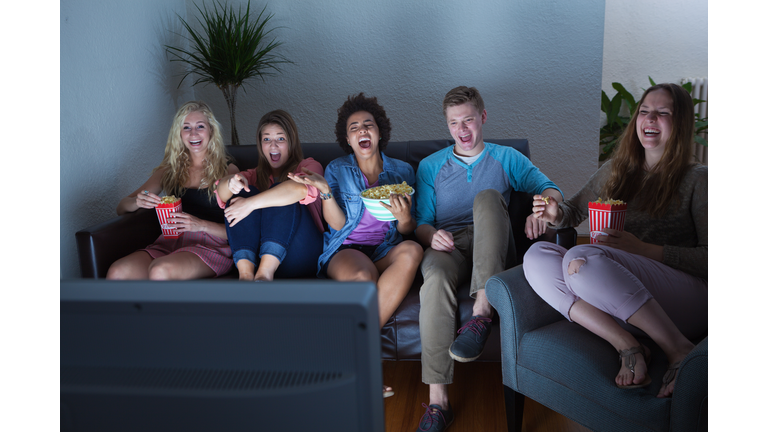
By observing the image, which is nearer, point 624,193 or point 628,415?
point 628,415

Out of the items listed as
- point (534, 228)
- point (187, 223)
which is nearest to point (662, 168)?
point (534, 228)

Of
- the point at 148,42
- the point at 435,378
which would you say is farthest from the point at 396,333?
the point at 148,42

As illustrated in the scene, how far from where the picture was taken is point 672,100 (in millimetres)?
1627

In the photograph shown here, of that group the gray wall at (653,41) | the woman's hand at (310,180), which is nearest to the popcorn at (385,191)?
the woman's hand at (310,180)

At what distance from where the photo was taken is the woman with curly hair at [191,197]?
201 cm

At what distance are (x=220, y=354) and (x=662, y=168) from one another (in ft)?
5.55

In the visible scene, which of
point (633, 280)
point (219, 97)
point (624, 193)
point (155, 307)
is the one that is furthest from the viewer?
point (219, 97)

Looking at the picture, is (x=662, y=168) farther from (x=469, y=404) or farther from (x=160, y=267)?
(x=160, y=267)

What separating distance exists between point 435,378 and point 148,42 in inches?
98.9

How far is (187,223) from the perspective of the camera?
6.76ft

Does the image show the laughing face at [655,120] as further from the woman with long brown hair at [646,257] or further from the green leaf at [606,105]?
the green leaf at [606,105]
